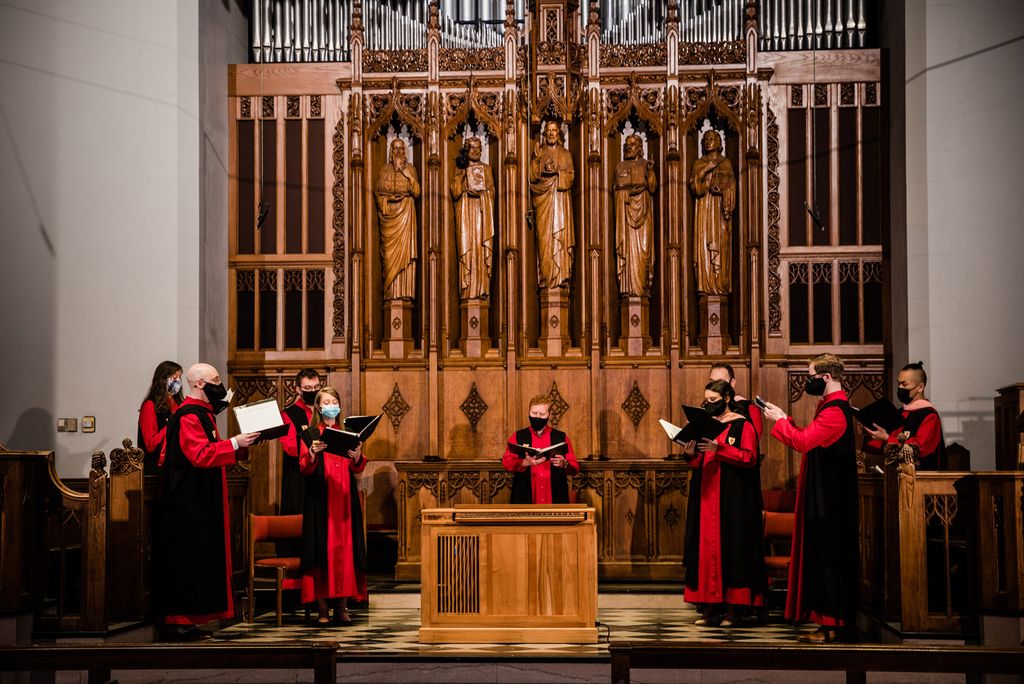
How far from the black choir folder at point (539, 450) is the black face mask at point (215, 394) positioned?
2.11 meters

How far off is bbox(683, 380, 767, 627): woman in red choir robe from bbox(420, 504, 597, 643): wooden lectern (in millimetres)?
1142

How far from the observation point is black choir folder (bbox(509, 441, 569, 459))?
7883mm

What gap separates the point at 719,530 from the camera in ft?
25.9

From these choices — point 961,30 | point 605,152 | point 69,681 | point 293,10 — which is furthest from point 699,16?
point 69,681

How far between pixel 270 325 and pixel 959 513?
6.57 metres

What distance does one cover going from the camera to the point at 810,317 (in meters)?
10.6

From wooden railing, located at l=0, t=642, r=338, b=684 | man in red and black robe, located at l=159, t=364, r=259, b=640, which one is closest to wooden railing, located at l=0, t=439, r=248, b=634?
man in red and black robe, located at l=159, t=364, r=259, b=640

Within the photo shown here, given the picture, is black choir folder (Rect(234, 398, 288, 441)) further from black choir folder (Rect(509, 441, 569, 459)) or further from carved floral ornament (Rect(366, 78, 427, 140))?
carved floral ornament (Rect(366, 78, 427, 140))

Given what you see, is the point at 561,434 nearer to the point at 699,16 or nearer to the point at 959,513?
the point at 959,513

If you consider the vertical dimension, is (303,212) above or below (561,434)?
above

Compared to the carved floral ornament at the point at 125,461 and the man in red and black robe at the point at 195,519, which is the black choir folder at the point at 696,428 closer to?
the man in red and black robe at the point at 195,519

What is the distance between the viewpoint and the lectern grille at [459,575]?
7.21 meters

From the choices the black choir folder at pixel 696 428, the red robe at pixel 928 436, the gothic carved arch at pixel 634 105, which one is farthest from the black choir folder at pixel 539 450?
the gothic carved arch at pixel 634 105

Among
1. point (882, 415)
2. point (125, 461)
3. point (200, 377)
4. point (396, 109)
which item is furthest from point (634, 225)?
point (125, 461)
